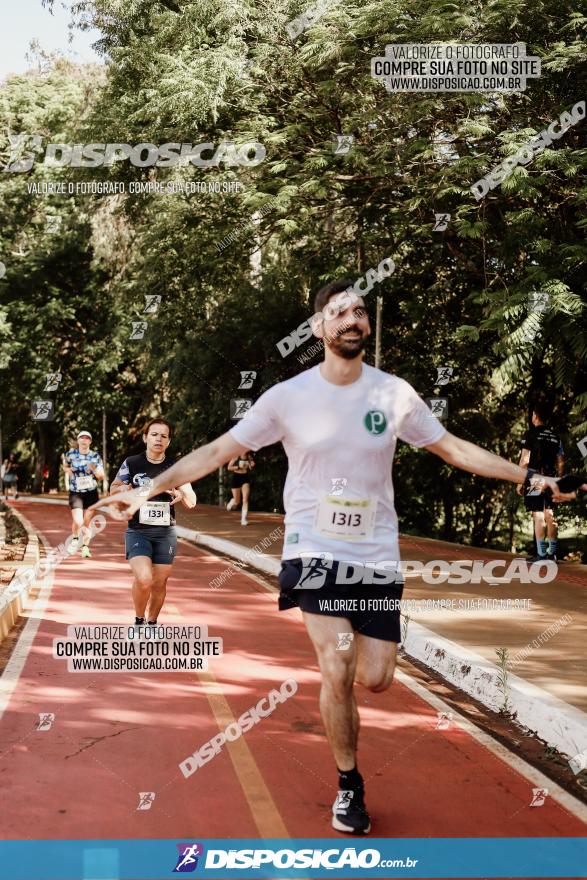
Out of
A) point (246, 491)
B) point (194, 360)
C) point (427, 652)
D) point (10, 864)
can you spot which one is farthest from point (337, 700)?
point (194, 360)

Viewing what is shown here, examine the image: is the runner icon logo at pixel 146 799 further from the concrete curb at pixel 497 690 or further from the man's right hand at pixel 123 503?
the concrete curb at pixel 497 690

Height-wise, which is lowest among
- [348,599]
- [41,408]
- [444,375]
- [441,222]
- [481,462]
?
[348,599]

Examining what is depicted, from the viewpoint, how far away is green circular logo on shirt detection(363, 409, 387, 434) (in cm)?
462

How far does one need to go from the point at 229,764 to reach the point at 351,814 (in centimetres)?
133

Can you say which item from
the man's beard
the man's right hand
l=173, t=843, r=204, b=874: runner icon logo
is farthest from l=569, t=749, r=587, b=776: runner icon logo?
the man's right hand

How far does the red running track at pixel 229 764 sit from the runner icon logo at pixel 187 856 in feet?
0.46

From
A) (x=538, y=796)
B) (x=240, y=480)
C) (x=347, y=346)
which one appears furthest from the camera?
(x=240, y=480)

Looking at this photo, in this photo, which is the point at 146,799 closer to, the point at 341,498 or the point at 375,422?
the point at 341,498

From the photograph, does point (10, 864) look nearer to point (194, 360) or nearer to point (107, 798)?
point (107, 798)

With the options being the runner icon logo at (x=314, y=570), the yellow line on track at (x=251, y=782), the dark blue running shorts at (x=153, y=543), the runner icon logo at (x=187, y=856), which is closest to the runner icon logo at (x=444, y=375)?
the dark blue running shorts at (x=153, y=543)

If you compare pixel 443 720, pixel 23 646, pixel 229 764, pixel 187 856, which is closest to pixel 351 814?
pixel 187 856

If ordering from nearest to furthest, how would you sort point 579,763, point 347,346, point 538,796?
point 347,346 → point 538,796 → point 579,763

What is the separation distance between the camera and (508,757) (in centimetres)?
610

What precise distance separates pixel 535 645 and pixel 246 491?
42.6 ft
